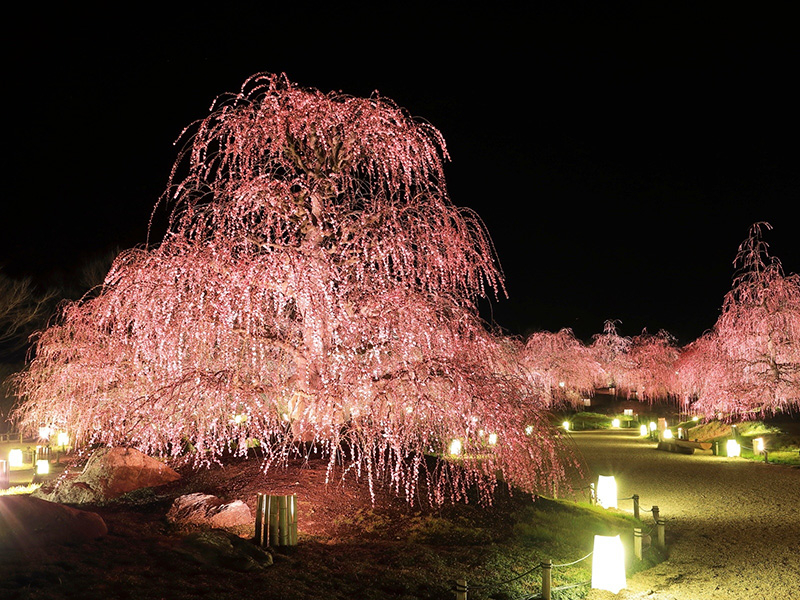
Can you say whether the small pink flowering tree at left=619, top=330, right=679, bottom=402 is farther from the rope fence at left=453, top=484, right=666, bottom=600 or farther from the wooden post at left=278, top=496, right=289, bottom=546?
the wooden post at left=278, top=496, right=289, bottom=546

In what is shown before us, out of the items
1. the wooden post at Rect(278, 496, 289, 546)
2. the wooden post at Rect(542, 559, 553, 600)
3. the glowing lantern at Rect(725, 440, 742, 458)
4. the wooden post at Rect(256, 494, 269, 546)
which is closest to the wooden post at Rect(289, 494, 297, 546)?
the wooden post at Rect(278, 496, 289, 546)

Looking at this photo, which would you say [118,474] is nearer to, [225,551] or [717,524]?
[225,551]

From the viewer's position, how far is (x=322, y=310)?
863cm

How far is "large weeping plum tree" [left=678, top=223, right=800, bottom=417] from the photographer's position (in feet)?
78.9

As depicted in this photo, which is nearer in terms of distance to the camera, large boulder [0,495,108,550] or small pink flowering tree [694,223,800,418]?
large boulder [0,495,108,550]

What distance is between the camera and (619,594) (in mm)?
8445

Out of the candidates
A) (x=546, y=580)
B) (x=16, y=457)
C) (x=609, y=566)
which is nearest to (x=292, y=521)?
(x=546, y=580)

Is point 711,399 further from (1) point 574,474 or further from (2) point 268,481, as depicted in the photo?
(2) point 268,481

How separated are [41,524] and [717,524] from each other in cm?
1075

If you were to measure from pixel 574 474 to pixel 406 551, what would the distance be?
1194cm

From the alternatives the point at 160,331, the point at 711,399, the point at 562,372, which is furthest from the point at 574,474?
the point at 562,372

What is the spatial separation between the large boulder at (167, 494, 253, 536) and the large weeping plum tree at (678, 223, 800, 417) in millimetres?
20463

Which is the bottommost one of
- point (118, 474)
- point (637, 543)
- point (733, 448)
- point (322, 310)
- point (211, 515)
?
point (637, 543)

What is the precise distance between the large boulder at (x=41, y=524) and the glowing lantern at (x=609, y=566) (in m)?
5.63
